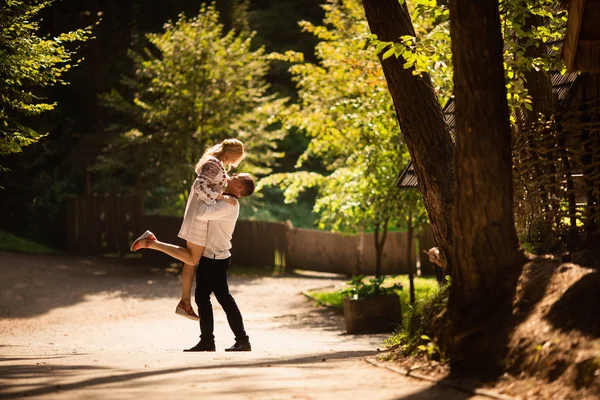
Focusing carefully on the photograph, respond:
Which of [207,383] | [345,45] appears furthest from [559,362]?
[345,45]

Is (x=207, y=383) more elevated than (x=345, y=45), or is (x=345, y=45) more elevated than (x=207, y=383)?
(x=345, y=45)

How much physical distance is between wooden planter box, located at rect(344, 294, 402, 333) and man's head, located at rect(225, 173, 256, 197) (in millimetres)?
5586

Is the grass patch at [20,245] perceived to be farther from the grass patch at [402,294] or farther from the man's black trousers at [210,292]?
the man's black trousers at [210,292]

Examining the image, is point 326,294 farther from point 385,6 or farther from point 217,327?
point 385,6

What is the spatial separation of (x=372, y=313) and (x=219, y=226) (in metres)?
5.83

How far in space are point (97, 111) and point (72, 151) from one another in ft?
13.1

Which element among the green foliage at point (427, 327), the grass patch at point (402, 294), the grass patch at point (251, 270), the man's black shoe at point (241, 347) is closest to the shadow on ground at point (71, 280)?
the grass patch at point (251, 270)

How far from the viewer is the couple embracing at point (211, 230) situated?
32.3 ft

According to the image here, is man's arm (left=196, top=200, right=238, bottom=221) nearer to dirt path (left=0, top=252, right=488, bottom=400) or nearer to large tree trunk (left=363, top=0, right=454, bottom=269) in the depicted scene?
dirt path (left=0, top=252, right=488, bottom=400)

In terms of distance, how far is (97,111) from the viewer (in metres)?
33.5

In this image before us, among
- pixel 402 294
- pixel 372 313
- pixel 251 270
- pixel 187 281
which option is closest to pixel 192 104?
pixel 251 270

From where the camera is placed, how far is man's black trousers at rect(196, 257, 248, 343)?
32.8 ft

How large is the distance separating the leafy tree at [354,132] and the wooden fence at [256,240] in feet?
19.1

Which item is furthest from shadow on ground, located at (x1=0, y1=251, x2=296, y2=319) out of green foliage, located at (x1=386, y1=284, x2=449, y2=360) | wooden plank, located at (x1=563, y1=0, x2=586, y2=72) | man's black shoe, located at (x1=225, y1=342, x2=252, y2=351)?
wooden plank, located at (x1=563, y1=0, x2=586, y2=72)
